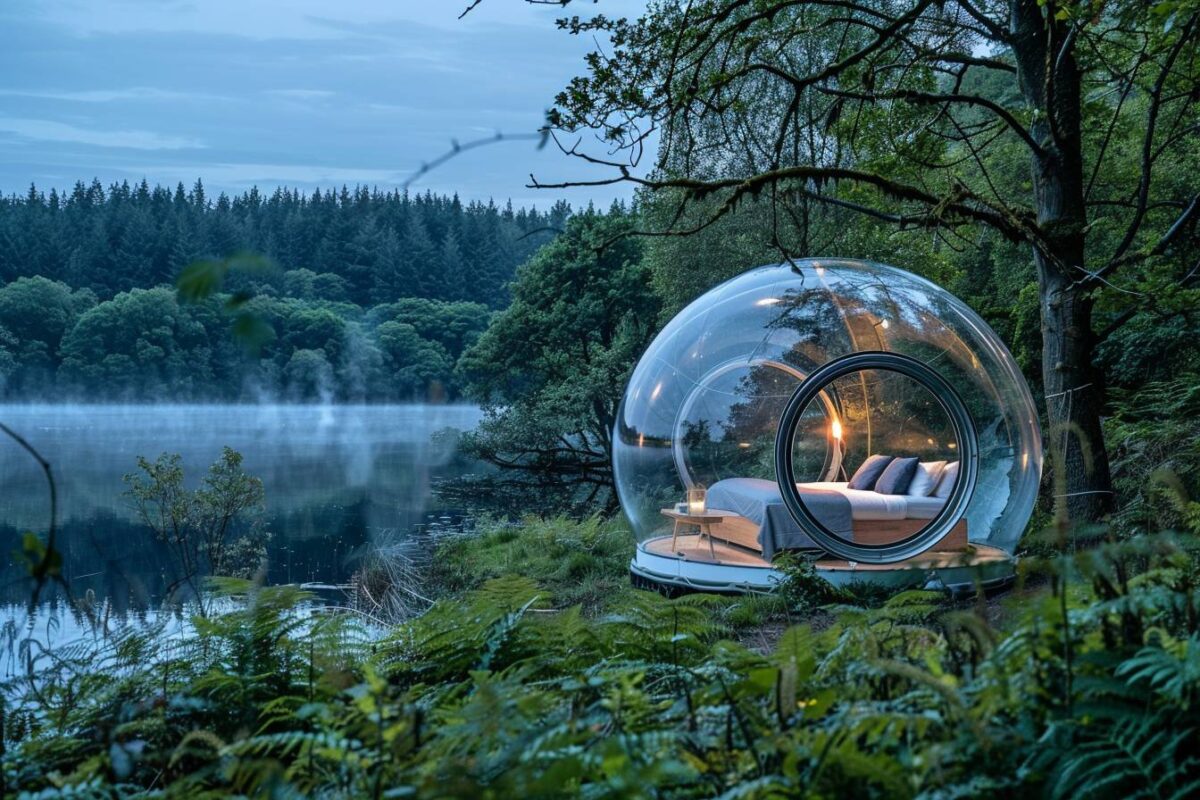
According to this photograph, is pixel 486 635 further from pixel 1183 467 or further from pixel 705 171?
pixel 705 171

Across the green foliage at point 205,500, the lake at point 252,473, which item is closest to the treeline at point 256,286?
the lake at point 252,473

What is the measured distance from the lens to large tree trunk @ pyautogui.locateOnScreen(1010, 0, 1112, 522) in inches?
362

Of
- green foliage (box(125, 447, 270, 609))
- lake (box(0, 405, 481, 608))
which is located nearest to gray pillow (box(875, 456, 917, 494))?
lake (box(0, 405, 481, 608))

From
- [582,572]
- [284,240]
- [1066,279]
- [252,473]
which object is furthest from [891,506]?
[284,240]

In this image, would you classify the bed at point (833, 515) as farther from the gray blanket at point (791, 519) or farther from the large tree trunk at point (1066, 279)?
the large tree trunk at point (1066, 279)

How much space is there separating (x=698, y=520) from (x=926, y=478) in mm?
2235

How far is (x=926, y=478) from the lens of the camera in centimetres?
984

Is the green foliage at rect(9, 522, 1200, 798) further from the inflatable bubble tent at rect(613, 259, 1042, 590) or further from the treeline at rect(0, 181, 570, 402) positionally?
the treeline at rect(0, 181, 570, 402)

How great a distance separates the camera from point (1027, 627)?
2246mm

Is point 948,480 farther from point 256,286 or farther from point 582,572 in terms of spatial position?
point 256,286

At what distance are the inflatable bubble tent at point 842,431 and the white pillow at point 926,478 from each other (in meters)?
0.01

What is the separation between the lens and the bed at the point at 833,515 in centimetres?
966

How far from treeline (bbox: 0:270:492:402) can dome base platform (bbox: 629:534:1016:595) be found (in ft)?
122

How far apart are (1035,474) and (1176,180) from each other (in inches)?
402
